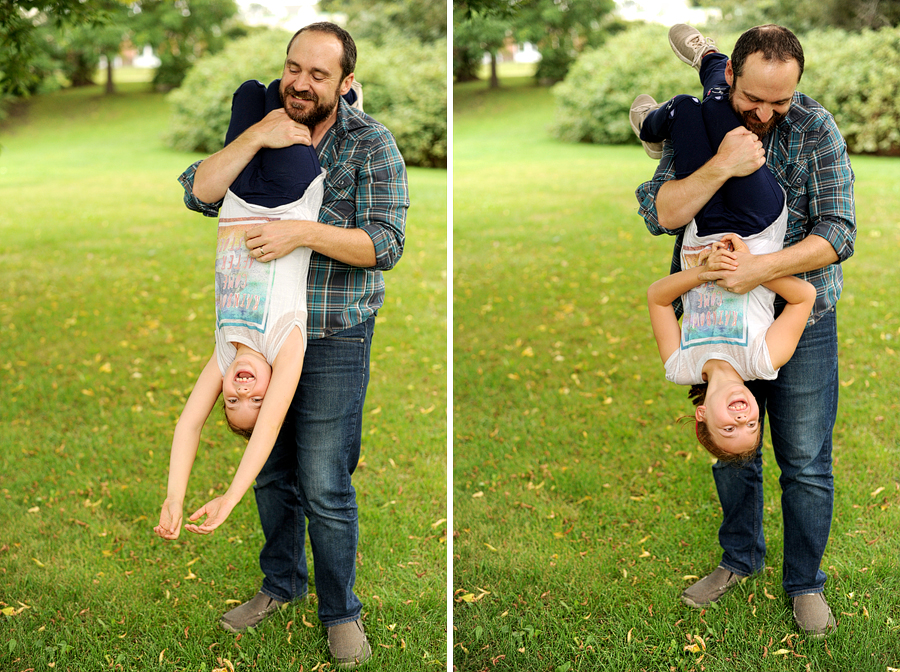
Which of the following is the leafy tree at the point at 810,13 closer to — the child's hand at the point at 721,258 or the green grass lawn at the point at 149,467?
the green grass lawn at the point at 149,467

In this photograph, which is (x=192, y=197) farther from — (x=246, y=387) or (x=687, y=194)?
(x=687, y=194)

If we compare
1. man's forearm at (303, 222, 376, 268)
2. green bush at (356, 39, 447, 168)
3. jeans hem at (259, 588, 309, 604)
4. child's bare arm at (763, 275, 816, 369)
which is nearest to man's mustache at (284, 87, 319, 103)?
man's forearm at (303, 222, 376, 268)

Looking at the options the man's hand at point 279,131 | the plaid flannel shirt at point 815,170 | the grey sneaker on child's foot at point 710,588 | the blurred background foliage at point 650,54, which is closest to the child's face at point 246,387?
the man's hand at point 279,131

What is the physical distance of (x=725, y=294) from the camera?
273cm

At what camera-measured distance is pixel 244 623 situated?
3.52 meters

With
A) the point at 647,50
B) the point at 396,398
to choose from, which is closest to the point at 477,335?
the point at 396,398

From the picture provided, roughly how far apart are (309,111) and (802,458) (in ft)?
7.42

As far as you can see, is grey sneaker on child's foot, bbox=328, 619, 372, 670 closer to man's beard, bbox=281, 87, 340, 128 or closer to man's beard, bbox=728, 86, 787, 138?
man's beard, bbox=281, 87, 340, 128

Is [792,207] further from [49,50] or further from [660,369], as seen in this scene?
[49,50]

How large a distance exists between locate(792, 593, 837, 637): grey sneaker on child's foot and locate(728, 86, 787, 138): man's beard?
1.95m

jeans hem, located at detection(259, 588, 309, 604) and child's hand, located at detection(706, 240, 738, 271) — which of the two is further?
jeans hem, located at detection(259, 588, 309, 604)

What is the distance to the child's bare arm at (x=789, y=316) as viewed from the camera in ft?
8.83

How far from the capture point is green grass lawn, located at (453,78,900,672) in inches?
134

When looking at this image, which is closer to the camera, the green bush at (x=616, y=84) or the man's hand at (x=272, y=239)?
the man's hand at (x=272, y=239)
